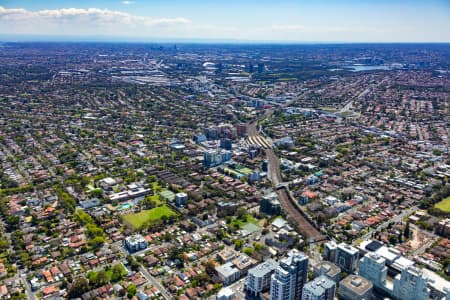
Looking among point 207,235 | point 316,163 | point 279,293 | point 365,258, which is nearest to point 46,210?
point 207,235

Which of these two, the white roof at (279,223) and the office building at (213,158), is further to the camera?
the office building at (213,158)

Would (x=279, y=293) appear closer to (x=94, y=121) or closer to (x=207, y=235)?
(x=207, y=235)

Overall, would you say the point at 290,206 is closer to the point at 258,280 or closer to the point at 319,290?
the point at 258,280

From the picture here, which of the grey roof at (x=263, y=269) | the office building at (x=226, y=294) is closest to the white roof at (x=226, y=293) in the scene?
the office building at (x=226, y=294)

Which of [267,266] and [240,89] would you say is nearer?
[267,266]

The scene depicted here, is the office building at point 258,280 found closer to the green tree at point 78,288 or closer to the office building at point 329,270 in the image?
the office building at point 329,270

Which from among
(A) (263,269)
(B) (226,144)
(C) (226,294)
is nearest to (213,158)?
(B) (226,144)
